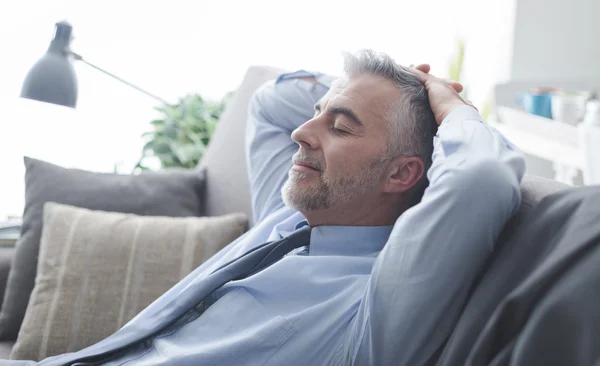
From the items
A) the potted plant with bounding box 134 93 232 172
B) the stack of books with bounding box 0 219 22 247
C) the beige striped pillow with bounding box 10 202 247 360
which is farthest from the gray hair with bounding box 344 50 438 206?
the potted plant with bounding box 134 93 232 172

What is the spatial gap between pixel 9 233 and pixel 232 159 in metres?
0.80

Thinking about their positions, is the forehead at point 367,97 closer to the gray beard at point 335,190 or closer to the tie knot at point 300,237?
the gray beard at point 335,190

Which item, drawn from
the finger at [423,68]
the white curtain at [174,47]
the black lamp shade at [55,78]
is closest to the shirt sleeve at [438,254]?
the finger at [423,68]

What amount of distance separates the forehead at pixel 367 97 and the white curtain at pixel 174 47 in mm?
2186

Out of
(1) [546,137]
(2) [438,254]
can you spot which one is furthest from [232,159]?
(1) [546,137]

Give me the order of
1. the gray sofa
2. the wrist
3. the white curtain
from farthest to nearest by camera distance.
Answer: the white curtain < the gray sofa < the wrist

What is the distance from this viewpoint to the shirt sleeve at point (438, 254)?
3.51ft

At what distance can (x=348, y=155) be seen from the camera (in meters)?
1.48

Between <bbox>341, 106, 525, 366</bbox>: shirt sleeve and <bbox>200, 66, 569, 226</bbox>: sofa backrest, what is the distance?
102 centimetres

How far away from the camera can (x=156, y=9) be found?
13.1 ft

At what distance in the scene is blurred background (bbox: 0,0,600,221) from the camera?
11.6 feet

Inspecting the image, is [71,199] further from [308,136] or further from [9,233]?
[308,136]

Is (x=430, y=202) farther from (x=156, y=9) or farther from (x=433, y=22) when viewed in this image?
Result: (x=433, y=22)

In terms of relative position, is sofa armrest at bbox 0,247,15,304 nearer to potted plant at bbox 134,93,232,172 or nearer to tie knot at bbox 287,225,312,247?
potted plant at bbox 134,93,232,172
